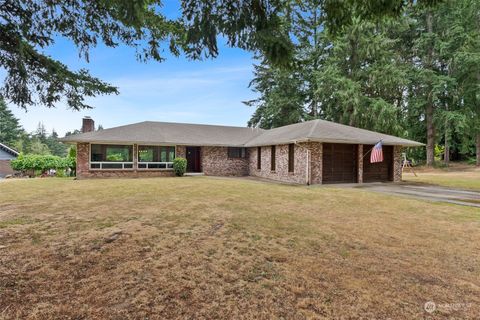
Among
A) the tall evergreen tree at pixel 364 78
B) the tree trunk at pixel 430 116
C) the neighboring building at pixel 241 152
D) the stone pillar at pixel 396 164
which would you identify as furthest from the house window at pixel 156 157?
the tree trunk at pixel 430 116

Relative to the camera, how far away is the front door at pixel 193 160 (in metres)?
21.1

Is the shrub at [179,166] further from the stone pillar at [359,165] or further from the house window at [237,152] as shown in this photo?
the stone pillar at [359,165]

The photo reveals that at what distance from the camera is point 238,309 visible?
2.64 metres

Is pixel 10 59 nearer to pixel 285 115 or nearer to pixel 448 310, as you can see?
pixel 448 310

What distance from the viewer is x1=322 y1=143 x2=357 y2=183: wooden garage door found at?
14.8m

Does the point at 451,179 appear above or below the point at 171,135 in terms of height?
below

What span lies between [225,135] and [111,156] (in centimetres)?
904

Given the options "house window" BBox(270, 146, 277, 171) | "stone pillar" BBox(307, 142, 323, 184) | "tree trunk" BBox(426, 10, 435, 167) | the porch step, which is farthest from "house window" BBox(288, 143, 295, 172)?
"tree trunk" BBox(426, 10, 435, 167)

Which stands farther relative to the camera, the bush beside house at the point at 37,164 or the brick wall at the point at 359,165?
the bush beside house at the point at 37,164

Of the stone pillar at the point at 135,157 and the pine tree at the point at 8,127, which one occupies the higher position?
the pine tree at the point at 8,127

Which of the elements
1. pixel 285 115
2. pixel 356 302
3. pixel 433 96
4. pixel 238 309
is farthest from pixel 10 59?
pixel 433 96

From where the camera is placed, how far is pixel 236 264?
3.71 metres

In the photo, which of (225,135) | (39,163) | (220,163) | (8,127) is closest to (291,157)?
(220,163)

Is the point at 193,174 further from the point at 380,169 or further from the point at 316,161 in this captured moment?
the point at 380,169
